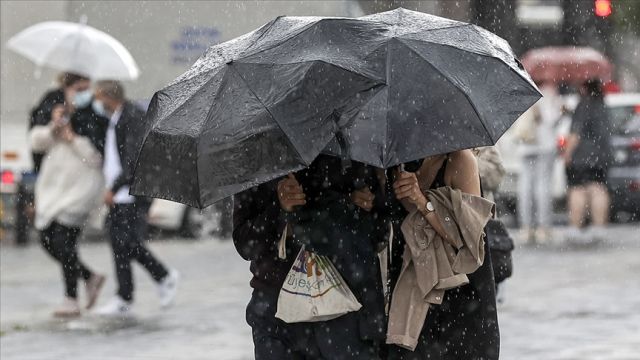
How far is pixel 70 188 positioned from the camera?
10.9 meters

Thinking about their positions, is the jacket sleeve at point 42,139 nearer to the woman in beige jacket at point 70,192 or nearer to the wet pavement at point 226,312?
the woman in beige jacket at point 70,192

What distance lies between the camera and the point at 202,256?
15570 mm

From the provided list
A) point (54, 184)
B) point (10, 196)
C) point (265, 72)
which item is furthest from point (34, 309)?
point (265, 72)

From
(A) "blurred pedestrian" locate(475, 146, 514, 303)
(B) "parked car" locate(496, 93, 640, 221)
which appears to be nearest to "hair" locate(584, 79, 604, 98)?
(B) "parked car" locate(496, 93, 640, 221)

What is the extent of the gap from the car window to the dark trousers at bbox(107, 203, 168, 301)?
8469 millimetres

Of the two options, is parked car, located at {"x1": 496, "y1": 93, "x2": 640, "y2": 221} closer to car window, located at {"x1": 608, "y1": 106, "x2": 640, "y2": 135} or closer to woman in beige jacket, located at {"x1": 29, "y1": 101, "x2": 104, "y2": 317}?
car window, located at {"x1": 608, "y1": 106, "x2": 640, "y2": 135}

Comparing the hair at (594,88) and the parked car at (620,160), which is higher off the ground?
the hair at (594,88)

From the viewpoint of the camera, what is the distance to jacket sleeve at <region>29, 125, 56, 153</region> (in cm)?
1107

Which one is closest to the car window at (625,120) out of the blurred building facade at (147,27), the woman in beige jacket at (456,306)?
the blurred building facade at (147,27)

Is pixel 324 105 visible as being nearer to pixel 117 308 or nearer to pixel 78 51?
pixel 117 308

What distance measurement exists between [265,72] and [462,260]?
1042mm

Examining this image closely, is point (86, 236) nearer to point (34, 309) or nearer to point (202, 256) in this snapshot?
point (202, 256)

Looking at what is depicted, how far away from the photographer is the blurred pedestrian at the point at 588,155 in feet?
50.5

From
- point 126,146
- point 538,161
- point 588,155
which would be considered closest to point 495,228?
point 126,146
